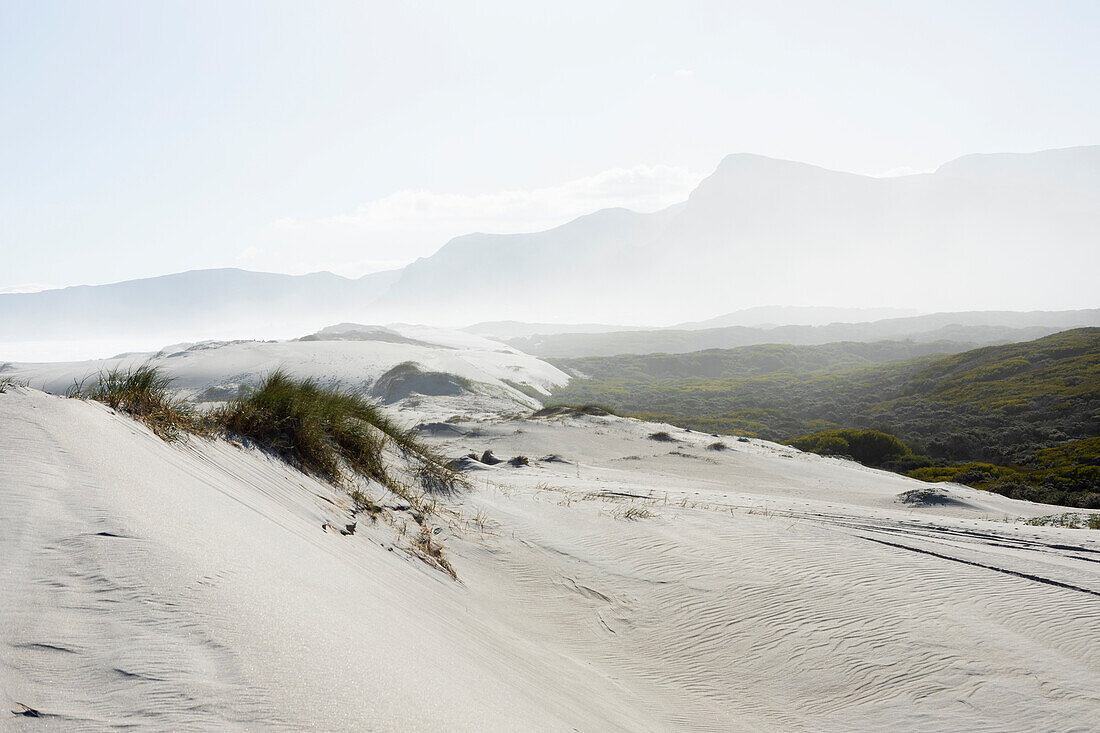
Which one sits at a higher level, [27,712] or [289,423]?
[289,423]

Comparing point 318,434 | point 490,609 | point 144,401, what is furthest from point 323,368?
point 490,609

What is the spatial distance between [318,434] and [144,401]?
1485 mm

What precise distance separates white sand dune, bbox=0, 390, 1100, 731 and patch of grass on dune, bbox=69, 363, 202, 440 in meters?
0.31

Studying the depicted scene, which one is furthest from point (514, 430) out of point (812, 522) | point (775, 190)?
point (775, 190)

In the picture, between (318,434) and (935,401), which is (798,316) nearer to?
(935,401)

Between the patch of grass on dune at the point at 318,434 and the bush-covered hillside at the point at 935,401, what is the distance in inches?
592

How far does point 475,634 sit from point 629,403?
36.1m

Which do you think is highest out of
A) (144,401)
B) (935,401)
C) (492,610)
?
(144,401)

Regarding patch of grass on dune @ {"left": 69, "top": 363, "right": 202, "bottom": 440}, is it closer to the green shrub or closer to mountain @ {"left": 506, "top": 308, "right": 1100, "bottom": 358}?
the green shrub

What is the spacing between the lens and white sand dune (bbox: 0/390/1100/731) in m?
1.60

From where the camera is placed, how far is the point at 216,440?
15.0 ft

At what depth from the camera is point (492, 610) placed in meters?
4.10

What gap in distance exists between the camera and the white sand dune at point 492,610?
160 cm

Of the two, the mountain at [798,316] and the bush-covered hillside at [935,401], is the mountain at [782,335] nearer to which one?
the bush-covered hillside at [935,401]
